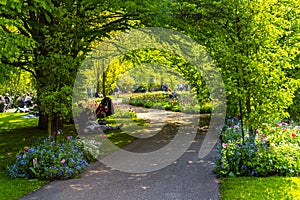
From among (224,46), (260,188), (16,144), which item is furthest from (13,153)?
(260,188)

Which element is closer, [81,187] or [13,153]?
[81,187]

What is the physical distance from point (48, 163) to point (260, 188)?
14.6 ft

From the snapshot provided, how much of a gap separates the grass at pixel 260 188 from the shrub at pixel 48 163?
3.29 m

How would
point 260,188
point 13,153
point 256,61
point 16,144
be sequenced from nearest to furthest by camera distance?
point 260,188 < point 256,61 < point 13,153 < point 16,144

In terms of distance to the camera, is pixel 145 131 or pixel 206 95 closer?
pixel 206 95

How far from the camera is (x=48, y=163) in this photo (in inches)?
293

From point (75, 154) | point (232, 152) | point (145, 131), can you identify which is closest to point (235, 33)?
point (232, 152)

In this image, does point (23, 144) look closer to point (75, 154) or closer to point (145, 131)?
point (75, 154)

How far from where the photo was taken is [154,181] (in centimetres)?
684

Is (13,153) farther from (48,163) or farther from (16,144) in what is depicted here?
(48,163)

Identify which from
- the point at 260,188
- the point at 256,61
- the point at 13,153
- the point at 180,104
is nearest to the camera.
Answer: the point at 260,188

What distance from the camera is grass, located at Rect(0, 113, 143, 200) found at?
21.1 feet

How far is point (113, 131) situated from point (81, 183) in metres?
6.88

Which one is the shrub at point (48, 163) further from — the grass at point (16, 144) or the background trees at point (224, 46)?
the background trees at point (224, 46)
